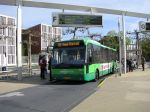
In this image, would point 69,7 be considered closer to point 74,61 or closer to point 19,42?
point 19,42

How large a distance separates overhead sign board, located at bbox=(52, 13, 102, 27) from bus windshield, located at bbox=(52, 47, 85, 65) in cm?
832

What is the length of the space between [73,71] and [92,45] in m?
2.72

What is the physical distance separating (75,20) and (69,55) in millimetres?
9522

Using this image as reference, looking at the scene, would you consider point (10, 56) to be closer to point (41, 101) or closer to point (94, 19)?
point (94, 19)

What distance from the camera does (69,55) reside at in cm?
2430

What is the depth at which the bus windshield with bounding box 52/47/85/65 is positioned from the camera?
78.5 ft

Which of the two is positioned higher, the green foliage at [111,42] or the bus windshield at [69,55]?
the green foliage at [111,42]

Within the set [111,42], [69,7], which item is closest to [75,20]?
[69,7]

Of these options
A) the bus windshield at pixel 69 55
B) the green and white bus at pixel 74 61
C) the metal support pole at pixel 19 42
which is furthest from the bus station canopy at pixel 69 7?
the bus windshield at pixel 69 55

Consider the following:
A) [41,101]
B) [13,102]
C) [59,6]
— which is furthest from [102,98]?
[59,6]

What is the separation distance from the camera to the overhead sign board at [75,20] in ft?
107

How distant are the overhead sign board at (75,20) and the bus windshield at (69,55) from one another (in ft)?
27.3

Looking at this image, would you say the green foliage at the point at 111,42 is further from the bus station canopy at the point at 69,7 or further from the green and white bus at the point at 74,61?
the green and white bus at the point at 74,61

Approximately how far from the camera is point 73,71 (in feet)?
78.1
